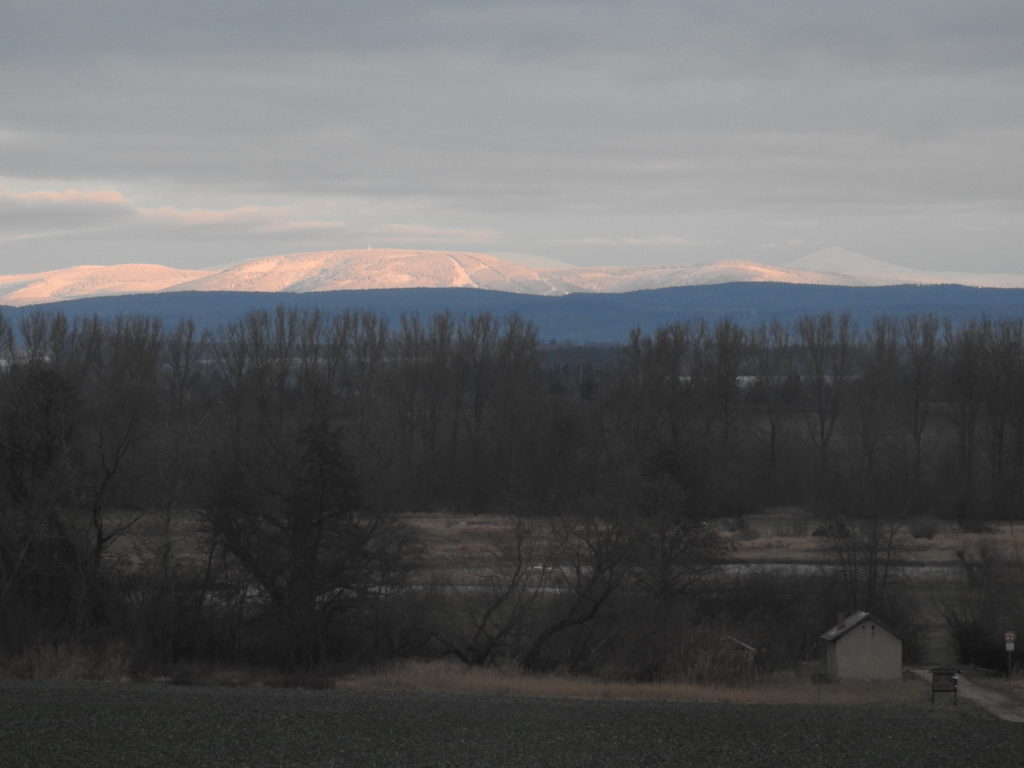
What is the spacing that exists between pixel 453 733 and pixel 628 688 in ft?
22.2

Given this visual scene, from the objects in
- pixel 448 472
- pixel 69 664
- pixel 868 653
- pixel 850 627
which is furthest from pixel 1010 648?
pixel 448 472

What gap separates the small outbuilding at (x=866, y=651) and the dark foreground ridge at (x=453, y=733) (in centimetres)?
509

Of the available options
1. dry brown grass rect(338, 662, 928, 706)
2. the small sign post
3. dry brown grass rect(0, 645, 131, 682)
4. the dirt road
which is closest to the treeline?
dry brown grass rect(0, 645, 131, 682)

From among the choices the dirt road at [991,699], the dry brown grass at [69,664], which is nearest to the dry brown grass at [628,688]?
the dirt road at [991,699]

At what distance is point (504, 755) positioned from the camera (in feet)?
48.3

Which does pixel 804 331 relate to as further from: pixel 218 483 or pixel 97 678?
pixel 97 678

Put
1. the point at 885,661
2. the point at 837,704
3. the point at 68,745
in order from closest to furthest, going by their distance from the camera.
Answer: the point at 68,745 < the point at 837,704 < the point at 885,661

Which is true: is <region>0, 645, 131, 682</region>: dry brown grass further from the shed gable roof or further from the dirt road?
the dirt road

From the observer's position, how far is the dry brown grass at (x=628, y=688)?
2109 cm

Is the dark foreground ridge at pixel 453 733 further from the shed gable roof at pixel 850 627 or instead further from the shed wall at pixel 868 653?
the shed gable roof at pixel 850 627

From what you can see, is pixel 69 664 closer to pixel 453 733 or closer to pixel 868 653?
pixel 453 733

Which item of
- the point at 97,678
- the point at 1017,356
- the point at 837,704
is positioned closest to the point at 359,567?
the point at 97,678

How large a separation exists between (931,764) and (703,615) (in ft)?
42.3

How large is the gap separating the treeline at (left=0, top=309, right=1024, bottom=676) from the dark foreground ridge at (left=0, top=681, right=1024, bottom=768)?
265 inches
